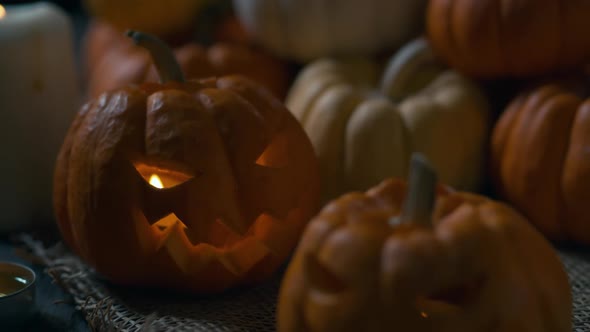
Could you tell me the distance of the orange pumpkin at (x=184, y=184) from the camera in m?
0.94

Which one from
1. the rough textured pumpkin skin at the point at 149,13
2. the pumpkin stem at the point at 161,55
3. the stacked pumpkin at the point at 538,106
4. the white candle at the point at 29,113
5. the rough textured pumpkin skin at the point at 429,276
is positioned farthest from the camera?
the rough textured pumpkin skin at the point at 149,13

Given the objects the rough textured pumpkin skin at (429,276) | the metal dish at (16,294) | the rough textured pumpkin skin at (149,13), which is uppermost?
→ the rough textured pumpkin skin at (429,276)

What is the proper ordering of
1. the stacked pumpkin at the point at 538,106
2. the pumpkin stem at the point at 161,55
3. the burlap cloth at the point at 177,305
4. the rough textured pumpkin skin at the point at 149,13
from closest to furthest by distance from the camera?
the burlap cloth at the point at 177,305 → the pumpkin stem at the point at 161,55 → the stacked pumpkin at the point at 538,106 → the rough textured pumpkin skin at the point at 149,13

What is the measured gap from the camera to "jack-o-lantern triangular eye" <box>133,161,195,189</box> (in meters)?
0.94

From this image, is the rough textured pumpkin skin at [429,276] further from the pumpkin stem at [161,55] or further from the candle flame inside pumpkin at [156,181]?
the pumpkin stem at [161,55]

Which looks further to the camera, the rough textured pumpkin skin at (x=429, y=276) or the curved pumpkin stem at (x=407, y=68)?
the curved pumpkin stem at (x=407, y=68)

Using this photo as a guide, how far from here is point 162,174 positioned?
0.97 meters

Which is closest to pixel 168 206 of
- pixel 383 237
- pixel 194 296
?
pixel 194 296

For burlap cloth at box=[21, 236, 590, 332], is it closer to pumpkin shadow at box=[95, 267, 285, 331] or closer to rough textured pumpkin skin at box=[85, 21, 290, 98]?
pumpkin shadow at box=[95, 267, 285, 331]

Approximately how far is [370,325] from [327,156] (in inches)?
21.6

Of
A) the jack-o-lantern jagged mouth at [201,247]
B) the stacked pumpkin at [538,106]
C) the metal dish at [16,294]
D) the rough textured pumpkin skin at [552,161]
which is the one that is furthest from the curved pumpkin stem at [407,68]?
the metal dish at [16,294]

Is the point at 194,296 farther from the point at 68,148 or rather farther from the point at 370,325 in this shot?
the point at 370,325

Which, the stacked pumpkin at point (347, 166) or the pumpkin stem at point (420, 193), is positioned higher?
the pumpkin stem at point (420, 193)

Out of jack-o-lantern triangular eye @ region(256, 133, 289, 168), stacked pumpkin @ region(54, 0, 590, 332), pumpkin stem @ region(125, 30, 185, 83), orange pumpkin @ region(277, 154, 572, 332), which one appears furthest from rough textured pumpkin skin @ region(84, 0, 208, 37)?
orange pumpkin @ region(277, 154, 572, 332)
